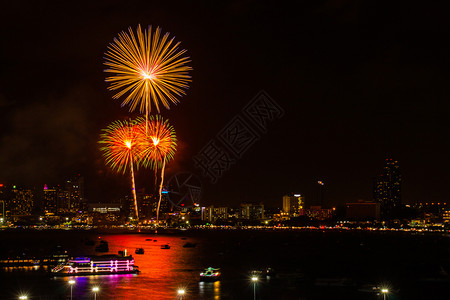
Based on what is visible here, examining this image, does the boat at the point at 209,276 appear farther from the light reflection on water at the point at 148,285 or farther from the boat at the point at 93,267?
the boat at the point at 93,267

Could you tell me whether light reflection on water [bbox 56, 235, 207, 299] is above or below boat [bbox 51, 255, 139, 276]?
below

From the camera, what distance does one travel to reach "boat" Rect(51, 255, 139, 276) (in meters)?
51.2

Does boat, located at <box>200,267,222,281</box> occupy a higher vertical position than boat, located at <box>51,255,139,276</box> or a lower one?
lower

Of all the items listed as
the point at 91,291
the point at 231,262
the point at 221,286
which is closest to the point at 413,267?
the point at 231,262

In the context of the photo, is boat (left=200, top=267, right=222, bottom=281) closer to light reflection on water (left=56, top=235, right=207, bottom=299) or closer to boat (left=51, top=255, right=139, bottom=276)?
light reflection on water (left=56, top=235, right=207, bottom=299)

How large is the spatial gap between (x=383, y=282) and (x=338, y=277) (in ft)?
17.4

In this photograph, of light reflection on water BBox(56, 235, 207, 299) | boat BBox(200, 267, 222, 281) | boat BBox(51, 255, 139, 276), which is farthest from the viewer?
boat BBox(200, 267, 222, 281)

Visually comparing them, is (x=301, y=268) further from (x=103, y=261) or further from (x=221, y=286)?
(x=103, y=261)

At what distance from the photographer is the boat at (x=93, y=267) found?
51.2m

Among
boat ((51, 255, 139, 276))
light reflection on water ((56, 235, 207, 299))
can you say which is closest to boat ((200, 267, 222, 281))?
light reflection on water ((56, 235, 207, 299))

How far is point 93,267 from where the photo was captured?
5191cm

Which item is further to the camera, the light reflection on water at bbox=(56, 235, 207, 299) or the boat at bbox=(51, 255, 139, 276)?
the boat at bbox=(51, 255, 139, 276)

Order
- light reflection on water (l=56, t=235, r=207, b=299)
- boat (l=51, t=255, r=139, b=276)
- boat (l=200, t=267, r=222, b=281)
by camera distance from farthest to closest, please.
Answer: boat (l=200, t=267, r=222, b=281), boat (l=51, t=255, r=139, b=276), light reflection on water (l=56, t=235, r=207, b=299)

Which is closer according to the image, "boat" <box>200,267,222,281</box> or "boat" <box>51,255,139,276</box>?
"boat" <box>51,255,139,276</box>
